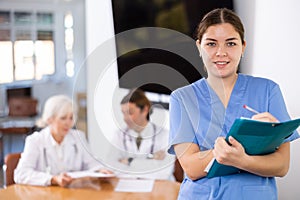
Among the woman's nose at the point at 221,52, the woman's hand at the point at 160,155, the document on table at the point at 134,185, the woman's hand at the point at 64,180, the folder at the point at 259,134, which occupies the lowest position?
the document on table at the point at 134,185

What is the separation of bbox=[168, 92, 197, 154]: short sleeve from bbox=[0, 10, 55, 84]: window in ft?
21.1

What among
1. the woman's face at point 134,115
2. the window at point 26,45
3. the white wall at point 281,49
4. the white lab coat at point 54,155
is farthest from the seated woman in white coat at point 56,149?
the window at point 26,45

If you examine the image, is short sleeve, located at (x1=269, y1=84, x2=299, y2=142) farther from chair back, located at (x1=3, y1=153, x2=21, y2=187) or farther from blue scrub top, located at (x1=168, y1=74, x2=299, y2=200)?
chair back, located at (x1=3, y1=153, x2=21, y2=187)

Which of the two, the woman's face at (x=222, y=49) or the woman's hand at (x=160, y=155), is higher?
the woman's face at (x=222, y=49)

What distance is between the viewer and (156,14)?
2.31 m

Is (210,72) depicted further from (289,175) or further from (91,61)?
(91,61)

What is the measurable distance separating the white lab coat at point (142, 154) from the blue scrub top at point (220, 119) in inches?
25.0

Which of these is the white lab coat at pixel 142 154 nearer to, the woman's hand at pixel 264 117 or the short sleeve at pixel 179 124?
the short sleeve at pixel 179 124

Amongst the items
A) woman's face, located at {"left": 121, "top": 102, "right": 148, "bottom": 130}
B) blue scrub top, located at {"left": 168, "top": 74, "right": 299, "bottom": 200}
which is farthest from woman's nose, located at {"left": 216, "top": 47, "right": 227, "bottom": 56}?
woman's face, located at {"left": 121, "top": 102, "right": 148, "bottom": 130}

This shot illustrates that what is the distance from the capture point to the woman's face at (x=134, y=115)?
226 cm

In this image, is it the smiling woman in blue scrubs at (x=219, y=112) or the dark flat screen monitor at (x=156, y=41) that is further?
the dark flat screen monitor at (x=156, y=41)

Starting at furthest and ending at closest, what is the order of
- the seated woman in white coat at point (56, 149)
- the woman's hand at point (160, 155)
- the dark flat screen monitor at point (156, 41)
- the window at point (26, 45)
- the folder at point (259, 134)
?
the window at point (26, 45)
the seated woman in white coat at point (56, 149)
the dark flat screen monitor at point (156, 41)
the woman's hand at point (160, 155)
the folder at point (259, 134)

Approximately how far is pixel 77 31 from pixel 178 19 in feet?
19.2

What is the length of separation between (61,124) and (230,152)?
1612 mm
